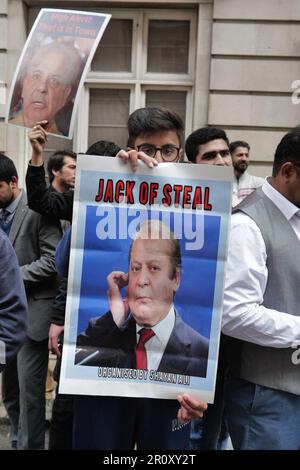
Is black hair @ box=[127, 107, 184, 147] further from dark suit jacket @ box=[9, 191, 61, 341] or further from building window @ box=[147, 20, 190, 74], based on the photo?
building window @ box=[147, 20, 190, 74]

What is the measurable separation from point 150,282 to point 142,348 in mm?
244

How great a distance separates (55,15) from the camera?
3049 millimetres

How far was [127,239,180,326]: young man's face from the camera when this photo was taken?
2.21 metres

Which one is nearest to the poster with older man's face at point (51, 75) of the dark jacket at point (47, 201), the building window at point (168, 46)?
the dark jacket at point (47, 201)

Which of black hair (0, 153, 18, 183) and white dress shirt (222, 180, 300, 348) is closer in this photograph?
white dress shirt (222, 180, 300, 348)

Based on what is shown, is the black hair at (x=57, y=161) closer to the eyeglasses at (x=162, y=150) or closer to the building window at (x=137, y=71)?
the eyeglasses at (x=162, y=150)

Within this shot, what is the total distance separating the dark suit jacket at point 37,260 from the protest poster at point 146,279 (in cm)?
176

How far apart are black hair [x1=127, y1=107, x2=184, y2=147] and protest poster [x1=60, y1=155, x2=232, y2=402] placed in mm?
262

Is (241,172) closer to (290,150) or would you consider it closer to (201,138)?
(201,138)

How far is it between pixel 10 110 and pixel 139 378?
1.53 m

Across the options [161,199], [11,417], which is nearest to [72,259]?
[161,199]

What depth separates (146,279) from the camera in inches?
86.8

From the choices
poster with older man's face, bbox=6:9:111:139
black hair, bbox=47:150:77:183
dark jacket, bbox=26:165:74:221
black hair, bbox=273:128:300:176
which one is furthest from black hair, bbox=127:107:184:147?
black hair, bbox=47:150:77:183
